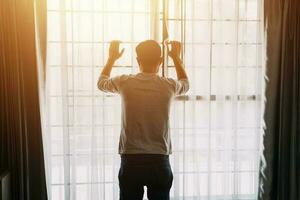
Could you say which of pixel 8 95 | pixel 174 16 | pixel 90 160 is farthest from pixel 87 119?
pixel 174 16

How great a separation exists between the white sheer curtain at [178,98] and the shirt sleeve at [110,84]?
0.41m

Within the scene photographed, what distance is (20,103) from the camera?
2436 millimetres

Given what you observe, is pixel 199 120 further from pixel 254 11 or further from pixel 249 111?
pixel 254 11

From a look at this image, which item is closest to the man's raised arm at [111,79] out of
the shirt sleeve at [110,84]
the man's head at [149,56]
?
the shirt sleeve at [110,84]

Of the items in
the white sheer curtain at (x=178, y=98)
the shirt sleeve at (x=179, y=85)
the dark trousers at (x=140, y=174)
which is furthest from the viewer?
the white sheer curtain at (x=178, y=98)

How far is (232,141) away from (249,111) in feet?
0.82

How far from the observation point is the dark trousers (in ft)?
6.53

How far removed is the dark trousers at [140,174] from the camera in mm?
1990

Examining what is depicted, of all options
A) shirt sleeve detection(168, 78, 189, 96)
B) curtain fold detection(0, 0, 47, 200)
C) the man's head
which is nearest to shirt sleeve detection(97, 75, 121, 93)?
the man's head

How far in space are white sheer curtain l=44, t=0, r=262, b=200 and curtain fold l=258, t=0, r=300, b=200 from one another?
104 millimetres

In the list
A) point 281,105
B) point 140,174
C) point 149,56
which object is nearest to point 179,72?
A: point 149,56

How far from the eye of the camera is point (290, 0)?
2543mm

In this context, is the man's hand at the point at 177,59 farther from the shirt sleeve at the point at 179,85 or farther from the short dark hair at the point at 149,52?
the short dark hair at the point at 149,52

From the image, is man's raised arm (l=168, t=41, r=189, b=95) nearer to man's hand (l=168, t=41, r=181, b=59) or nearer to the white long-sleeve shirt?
man's hand (l=168, t=41, r=181, b=59)
